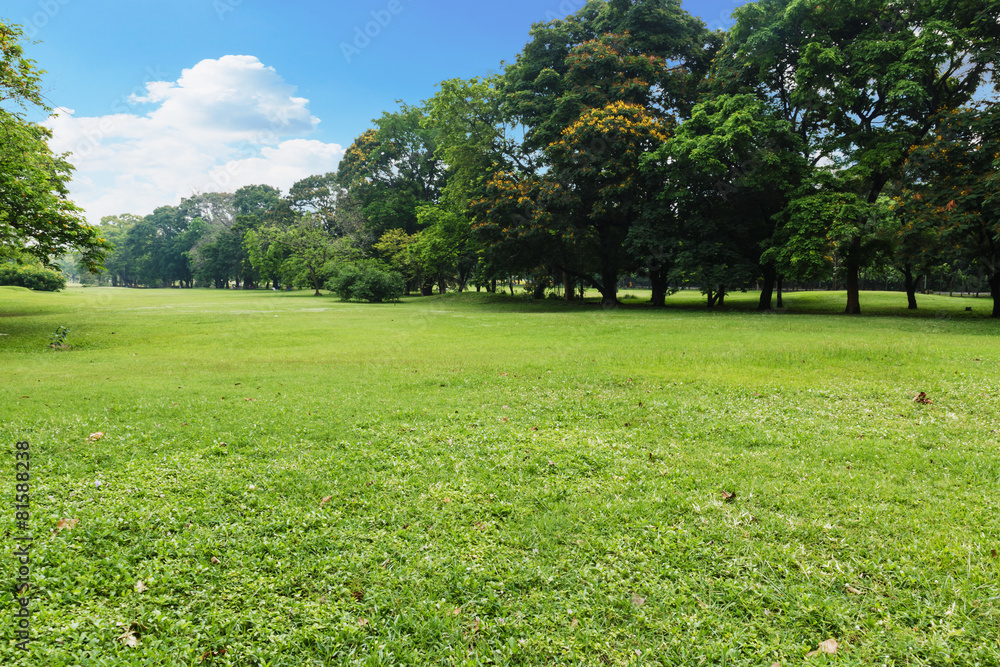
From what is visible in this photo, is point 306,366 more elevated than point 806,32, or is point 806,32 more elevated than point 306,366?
point 806,32

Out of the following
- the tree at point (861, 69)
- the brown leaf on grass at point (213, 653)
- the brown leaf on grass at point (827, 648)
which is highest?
the tree at point (861, 69)

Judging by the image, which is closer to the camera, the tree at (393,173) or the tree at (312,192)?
the tree at (393,173)

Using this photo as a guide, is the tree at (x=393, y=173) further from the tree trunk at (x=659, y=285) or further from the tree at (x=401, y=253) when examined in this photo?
the tree trunk at (x=659, y=285)

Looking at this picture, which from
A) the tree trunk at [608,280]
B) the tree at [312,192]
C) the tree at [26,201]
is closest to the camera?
the tree at [26,201]

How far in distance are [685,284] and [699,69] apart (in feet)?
49.8

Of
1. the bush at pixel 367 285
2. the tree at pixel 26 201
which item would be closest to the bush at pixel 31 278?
the bush at pixel 367 285

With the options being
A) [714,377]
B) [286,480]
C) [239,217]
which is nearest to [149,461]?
[286,480]

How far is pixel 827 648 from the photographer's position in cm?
277

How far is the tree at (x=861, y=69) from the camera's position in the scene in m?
20.6

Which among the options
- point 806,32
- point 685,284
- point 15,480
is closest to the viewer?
point 15,480

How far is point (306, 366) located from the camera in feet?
37.4

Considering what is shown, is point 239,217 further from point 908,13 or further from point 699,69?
point 908,13

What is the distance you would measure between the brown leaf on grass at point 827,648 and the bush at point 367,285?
41981mm

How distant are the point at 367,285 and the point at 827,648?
42399 millimetres
